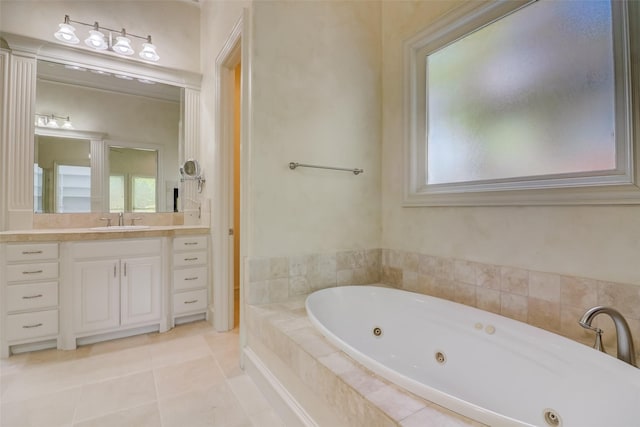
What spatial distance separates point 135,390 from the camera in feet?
5.40

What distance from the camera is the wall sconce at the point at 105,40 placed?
7.88ft

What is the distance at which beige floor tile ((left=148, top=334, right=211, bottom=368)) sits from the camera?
1984 mm

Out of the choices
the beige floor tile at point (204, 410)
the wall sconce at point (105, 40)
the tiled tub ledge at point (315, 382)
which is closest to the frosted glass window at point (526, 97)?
the tiled tub ledge at point (315, 382)

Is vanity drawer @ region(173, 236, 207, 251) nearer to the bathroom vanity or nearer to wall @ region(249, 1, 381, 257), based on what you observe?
the bathroom vanity

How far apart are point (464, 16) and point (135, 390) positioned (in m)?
2.82

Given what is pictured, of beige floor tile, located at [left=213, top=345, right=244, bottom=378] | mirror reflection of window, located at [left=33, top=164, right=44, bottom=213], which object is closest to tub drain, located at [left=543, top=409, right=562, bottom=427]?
beige floor tile, located at [left=213, top=345, right=244, bottom=378]

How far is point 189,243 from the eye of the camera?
2.54 metres

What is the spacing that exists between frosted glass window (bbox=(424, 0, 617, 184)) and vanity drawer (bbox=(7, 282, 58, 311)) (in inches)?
107

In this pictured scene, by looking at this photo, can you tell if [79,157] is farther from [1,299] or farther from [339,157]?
[339,157]

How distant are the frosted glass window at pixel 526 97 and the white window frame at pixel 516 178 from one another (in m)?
0.03

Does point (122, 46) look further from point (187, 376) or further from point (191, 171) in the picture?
point (187, 376)

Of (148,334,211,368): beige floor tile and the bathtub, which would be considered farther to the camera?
(148,334,211,368): beige floor tile

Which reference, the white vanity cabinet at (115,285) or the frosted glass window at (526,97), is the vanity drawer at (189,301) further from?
the frosted glass window at (526,97)

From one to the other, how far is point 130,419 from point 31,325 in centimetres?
125
